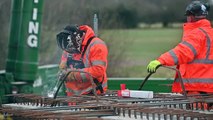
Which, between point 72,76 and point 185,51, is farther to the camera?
point 72,76

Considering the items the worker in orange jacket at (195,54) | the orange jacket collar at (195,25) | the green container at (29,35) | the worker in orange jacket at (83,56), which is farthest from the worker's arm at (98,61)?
the green container at (29,35)

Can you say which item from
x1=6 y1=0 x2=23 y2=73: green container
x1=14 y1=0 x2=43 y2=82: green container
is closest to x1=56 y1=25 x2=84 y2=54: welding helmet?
x1=14 y1=0 x2=43 y2=82: green container

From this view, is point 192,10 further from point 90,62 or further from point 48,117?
point 48,117

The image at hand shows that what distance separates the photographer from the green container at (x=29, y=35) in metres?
18.5

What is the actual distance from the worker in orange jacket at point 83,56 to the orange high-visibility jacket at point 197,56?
42.4 inches

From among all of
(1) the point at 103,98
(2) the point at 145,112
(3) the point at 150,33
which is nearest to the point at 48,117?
(2) the point at 145,112

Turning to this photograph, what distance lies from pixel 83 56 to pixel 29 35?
23.7ft

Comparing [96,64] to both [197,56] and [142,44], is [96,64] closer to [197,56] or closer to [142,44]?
[197,56]

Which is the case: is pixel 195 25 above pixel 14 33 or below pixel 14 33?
below

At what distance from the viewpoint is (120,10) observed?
30.2 meters

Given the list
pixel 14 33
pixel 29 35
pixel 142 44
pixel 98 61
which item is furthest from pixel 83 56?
pixel 142 44

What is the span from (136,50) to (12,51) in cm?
1955

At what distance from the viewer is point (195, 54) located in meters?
10.4

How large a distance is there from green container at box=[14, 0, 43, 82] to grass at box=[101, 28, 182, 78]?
14.5 feet
